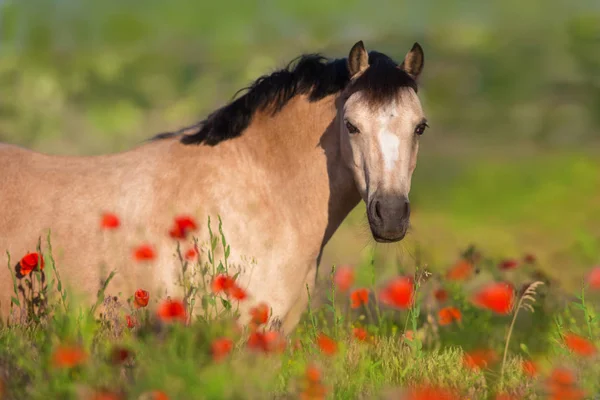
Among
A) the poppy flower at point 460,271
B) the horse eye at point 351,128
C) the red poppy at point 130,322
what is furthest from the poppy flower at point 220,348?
the poppy flower at point 460,271

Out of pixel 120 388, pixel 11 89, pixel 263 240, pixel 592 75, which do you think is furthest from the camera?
pixel 592 75

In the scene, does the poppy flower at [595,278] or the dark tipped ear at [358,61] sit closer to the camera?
the poppy flower at [595,278]

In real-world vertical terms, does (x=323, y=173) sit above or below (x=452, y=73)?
below

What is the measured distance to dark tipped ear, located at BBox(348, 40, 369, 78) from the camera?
4801 mm

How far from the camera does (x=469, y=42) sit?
35906 millimetres

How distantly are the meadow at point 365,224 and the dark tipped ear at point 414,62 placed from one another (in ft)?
1.01

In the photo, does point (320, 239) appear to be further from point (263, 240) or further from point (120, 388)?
point (120, 388)

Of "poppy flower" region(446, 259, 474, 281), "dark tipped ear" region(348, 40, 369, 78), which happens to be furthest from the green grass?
"dark tipped ear" region(348, 40, 369, 78)

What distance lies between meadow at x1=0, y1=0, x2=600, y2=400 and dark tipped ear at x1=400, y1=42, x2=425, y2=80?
307 mm

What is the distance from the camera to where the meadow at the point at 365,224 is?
327 centimetres

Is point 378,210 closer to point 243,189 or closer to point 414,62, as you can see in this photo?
point 243,189

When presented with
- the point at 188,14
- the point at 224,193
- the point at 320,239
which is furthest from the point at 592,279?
the point at 188,14

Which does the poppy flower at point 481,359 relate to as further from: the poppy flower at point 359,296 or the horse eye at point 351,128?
the horse eye at point 351,128

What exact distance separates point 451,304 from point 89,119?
14.7 m
